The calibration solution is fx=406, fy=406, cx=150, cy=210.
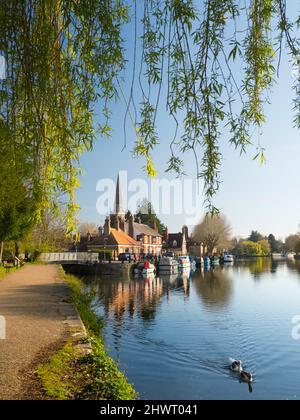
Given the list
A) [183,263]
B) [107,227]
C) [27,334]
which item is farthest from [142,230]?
[27,334]

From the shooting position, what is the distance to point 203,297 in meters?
30.0

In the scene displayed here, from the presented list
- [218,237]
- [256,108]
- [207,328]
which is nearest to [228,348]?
[207,328]

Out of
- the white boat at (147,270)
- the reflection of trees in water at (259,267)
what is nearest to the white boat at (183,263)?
the reflection of trees in water at (259,267)

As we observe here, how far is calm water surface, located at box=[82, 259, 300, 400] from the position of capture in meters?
11.1

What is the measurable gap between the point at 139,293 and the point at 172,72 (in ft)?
102

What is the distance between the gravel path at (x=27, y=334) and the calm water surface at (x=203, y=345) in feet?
8.80

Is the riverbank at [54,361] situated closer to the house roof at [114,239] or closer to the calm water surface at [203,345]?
the calm water surface at [203,345]

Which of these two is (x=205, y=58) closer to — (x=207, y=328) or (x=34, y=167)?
(x=34, y=167)

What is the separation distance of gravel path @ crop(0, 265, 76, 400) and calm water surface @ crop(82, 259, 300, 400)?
2.68 metres

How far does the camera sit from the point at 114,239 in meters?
69.3

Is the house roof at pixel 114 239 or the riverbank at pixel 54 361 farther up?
the house roof at pixel 114 239

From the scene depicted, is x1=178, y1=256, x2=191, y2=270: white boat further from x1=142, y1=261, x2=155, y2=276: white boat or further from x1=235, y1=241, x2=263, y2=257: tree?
x1=235, y1=241, x2=263, y2=257: tree

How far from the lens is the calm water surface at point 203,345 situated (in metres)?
11.1
